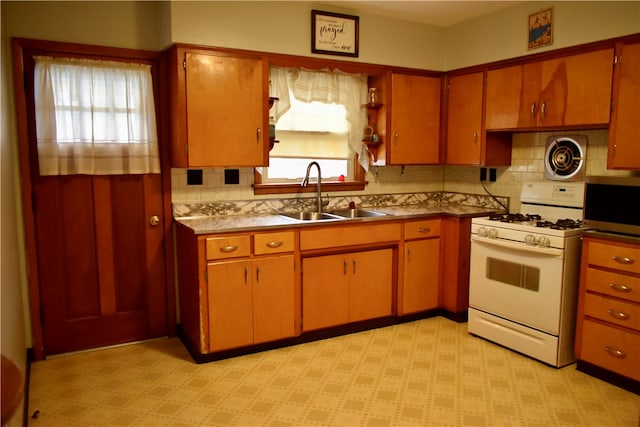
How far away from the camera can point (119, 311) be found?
3.53m

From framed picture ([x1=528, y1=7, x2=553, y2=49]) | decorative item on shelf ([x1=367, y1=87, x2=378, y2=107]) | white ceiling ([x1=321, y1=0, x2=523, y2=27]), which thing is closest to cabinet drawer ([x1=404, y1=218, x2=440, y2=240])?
decorative item on shelf ([x1=367, y1=87, x2=378, y2=107])

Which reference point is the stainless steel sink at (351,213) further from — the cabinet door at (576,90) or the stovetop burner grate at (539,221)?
the cabinet door at (576,90)

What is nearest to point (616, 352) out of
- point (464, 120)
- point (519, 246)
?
point (519, 246)

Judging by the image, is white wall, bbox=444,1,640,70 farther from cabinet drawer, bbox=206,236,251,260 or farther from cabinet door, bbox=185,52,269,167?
cabinet drawer, bbox=206,236,251,260

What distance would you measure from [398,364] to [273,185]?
1676 millimetres

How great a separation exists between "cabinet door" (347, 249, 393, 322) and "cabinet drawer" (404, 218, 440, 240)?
22 cm

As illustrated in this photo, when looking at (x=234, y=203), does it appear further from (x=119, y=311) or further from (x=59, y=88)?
(x=59, y=88)

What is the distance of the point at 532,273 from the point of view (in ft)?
10.7

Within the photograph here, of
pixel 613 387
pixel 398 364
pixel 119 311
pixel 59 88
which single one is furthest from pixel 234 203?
pixel 613 387

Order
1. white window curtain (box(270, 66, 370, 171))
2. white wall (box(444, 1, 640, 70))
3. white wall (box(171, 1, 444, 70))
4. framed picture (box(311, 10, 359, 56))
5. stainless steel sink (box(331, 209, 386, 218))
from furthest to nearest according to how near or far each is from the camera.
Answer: stainless steel sink (box(331, 209, 386, 218)) → white window curtain (box(270, 66, 370, 171)) → framed picture (box(311, 10, 359, 56)) → white wall (box(171, 1, 444, 70)) → white wall (box(444, 1, 640, 70))

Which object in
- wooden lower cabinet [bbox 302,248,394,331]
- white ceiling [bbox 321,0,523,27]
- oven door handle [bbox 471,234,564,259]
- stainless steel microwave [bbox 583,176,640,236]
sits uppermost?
white ceiling [bbox 321,0,523,27]

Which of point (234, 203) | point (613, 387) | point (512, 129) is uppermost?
point (512, 129)

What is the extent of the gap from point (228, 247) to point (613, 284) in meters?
2.39

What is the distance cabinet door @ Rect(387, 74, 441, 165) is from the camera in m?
4.13
